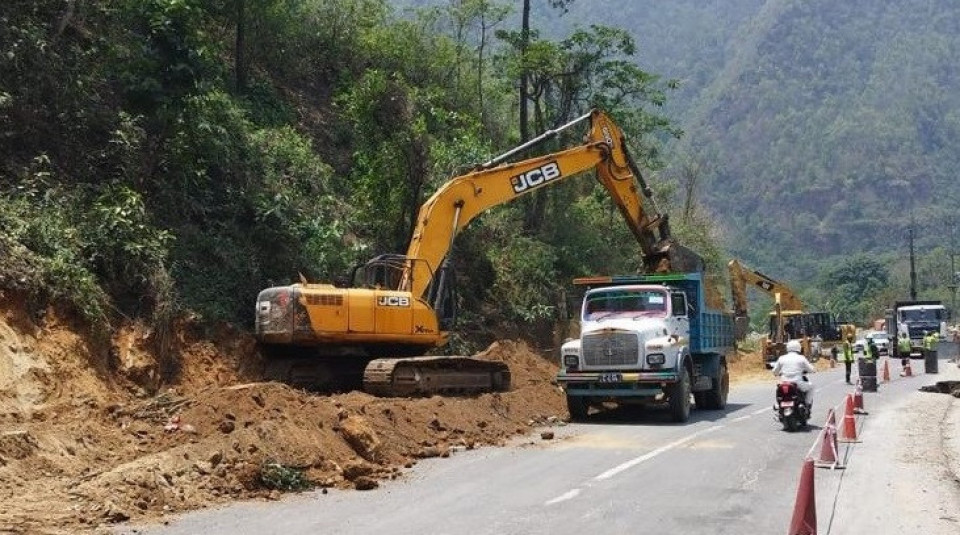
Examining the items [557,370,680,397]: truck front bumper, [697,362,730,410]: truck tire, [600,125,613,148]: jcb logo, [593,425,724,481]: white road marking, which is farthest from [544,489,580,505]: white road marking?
[600,125,613,148]: jcb logo

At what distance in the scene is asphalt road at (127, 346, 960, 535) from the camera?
8.58 metres

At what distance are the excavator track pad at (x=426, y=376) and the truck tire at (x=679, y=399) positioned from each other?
3.61 metres

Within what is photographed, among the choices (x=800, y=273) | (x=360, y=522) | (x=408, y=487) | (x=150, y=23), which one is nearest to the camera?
(x=360, y=522)

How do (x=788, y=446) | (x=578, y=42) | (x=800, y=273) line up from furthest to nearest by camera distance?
1. (x=800, y=273)
2. (x=578, y=42)
3. (x=788, y=446)

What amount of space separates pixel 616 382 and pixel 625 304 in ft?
6.95

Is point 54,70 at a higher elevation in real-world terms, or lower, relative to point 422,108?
lower

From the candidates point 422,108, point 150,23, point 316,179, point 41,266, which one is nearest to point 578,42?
point 422,108

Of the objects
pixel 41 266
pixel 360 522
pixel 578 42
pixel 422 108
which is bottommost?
pixel 360 522

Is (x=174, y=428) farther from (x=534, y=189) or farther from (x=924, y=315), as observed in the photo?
(x=924, y=315)

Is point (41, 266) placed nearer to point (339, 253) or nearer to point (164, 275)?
point (164, 275)

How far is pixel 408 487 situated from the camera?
415 inches

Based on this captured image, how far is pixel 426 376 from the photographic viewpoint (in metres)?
16.0

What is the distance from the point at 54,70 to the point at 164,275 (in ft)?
16.1

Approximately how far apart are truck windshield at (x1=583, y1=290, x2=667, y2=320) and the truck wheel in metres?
1.80
